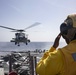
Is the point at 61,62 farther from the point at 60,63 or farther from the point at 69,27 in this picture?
the point at 69,27

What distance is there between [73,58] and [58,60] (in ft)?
0.49

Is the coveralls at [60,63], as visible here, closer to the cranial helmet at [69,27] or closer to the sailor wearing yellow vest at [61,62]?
the sailor wearing yellow vest at [61,62]

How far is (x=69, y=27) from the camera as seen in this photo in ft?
7.25

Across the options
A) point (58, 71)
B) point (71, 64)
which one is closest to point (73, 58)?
point (71, 64)

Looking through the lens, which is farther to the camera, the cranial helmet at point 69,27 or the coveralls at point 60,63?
the cranial helmet at point 69,27

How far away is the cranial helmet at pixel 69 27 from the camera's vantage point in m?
2.20

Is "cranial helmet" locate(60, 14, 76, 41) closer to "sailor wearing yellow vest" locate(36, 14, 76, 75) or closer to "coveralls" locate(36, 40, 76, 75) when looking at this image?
"sailor wearing yellow vest" locate(36, 14, 76, 75)

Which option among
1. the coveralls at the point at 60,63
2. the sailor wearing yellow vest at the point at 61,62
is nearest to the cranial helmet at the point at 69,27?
the sailor wearing yellow vest at the point at 61,62

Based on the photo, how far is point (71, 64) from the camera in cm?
204

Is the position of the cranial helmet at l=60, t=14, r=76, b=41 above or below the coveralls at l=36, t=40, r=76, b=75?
above

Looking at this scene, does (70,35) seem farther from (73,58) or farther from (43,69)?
(43,69)

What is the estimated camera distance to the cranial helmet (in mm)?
2195

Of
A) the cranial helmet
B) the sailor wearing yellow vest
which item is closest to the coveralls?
the sailor wearing yellow vest

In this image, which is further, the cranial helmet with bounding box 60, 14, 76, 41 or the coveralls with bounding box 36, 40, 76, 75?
the cranial helmet with bounding box 60, 14, 76, 41
